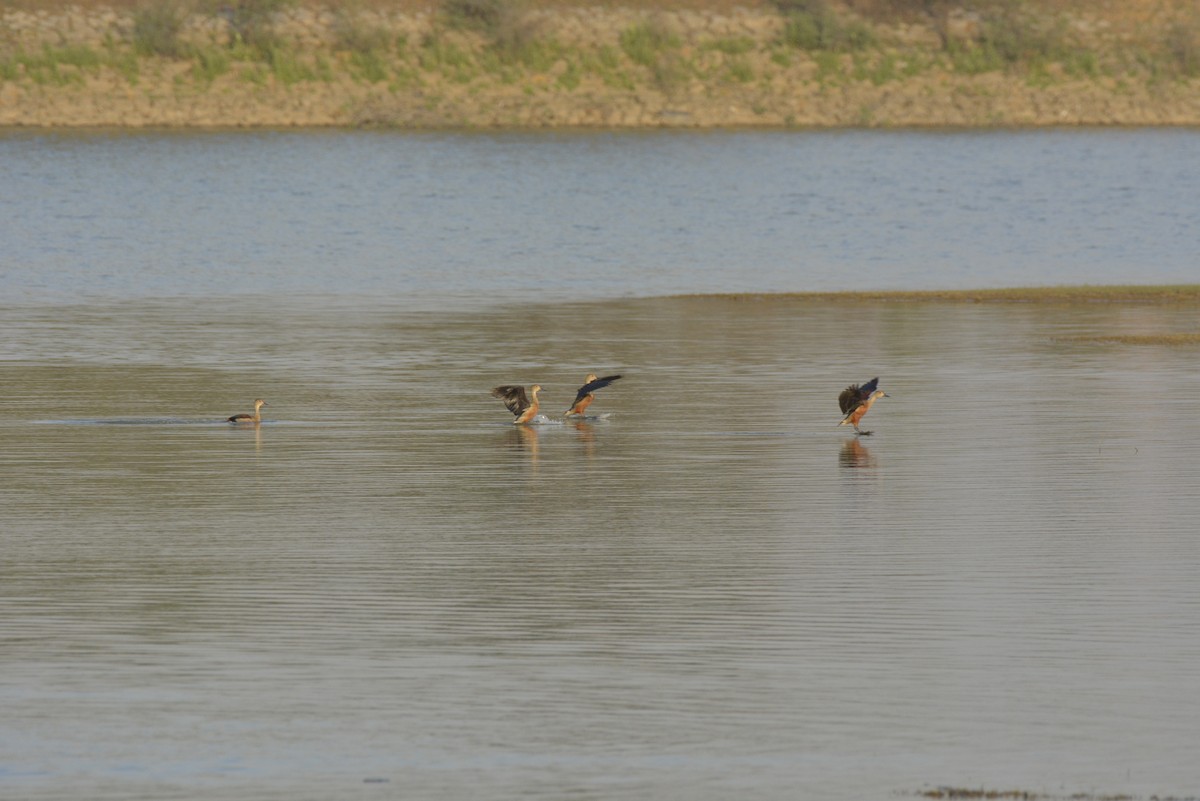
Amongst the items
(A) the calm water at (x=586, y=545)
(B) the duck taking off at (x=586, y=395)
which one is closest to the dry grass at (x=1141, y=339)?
(A) the calm water at (x=586, y=545)

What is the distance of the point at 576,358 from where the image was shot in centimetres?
2459

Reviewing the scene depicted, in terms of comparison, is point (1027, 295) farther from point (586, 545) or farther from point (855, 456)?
point (586, 545)

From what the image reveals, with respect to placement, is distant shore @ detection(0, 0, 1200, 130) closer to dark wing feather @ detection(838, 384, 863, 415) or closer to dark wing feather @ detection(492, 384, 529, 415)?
dark wing feather @ detection(492, 384, 529, 415)

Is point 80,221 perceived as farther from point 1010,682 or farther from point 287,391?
point 1010,682

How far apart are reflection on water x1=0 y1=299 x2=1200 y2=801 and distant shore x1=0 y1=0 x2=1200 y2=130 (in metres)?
55.5

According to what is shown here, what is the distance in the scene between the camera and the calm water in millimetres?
9352

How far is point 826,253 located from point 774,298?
315 inches

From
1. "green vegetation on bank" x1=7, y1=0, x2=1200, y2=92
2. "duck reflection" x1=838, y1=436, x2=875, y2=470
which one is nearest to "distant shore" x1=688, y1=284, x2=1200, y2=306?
"duck reflection" x1=838, y1=436, x2=875, y2=470

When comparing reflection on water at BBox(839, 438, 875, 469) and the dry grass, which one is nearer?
reflection on water at BBox(839, 438, 875, 469)

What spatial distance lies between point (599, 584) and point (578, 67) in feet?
228

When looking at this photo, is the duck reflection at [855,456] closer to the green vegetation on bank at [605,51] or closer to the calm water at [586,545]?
the calm water at [586,545]

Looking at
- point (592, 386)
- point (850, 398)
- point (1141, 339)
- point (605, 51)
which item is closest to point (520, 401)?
point (592, 386)

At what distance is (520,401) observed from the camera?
19.2 metres

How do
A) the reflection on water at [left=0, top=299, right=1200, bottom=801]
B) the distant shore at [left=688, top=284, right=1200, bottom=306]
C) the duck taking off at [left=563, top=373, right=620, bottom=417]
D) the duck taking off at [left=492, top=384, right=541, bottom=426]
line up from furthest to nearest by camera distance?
1. the distant shore at [left=688, top=284, right=1200, bottom=306]
2. the duck taking off at [left=492, top=384, right=541, bottom=426]
3. the duck taking off at [left=563, top=373, right=620, bottom=417]
4. the reflection on water at [left=0, top=299, right=1200, bottom=801]
